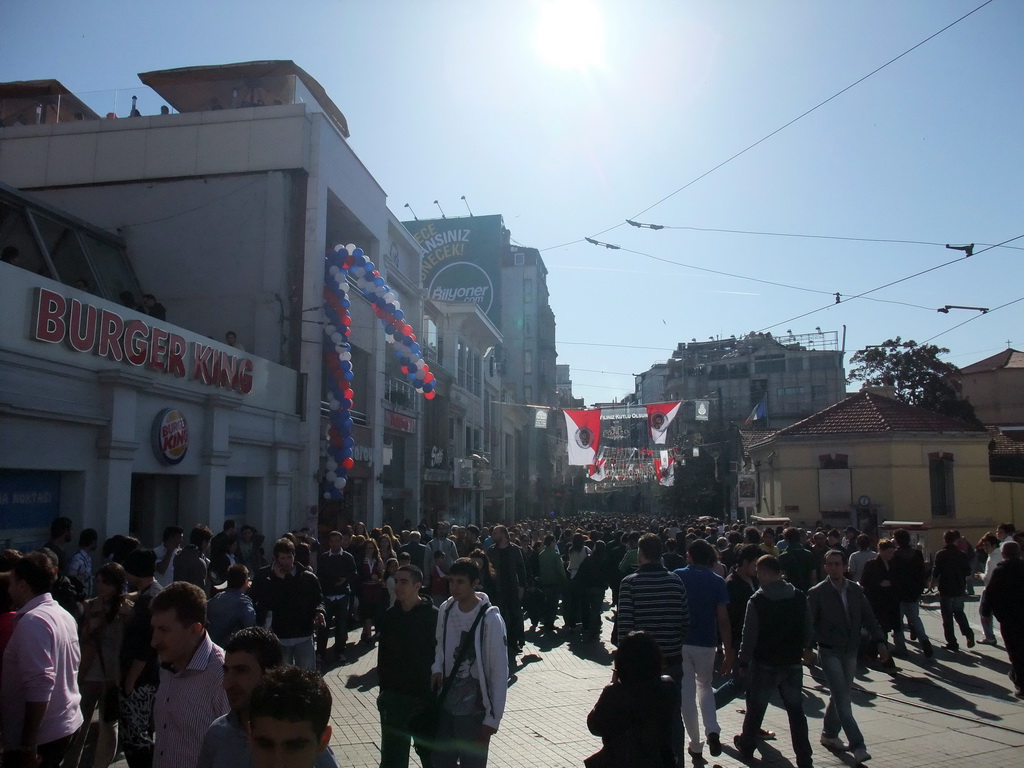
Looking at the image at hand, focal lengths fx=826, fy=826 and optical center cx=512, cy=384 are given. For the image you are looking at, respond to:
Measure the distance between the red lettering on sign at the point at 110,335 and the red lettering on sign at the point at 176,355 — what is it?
118 centimetres

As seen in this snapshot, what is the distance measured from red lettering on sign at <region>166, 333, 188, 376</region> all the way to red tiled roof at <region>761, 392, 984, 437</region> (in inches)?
848

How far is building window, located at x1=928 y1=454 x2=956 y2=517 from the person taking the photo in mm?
26953

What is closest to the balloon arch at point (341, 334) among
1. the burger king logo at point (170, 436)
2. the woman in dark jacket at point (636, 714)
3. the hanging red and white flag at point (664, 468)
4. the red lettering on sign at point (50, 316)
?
the burger king logo at point (170, 436)

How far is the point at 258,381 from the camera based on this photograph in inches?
698

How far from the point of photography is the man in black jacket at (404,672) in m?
5.37

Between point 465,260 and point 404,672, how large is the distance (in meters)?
49.9

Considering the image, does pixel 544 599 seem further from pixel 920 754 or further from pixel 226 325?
pixel 226 325

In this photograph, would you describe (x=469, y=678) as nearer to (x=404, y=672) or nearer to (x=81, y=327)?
(x=404, y=672)

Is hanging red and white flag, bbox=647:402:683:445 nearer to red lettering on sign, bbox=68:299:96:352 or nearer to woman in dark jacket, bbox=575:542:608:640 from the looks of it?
woman in dark jacket, bbox=575:542:608:640

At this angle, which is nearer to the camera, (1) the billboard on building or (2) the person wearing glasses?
(2) the person wearing glasses

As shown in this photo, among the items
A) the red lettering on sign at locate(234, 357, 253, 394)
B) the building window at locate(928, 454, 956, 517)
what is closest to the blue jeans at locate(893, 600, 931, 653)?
the red lettering on sign at locate(234, 357, 253, 394)

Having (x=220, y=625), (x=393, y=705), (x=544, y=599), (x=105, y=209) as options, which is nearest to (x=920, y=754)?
(x=393, y=705)

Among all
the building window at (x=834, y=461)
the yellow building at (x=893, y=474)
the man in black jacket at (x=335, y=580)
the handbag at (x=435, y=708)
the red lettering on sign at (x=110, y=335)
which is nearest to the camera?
the handbag at (x=435, y=708)

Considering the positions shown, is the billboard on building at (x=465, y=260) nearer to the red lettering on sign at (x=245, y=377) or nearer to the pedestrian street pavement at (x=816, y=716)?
the red lettering on sign at (x=245, y=377)
